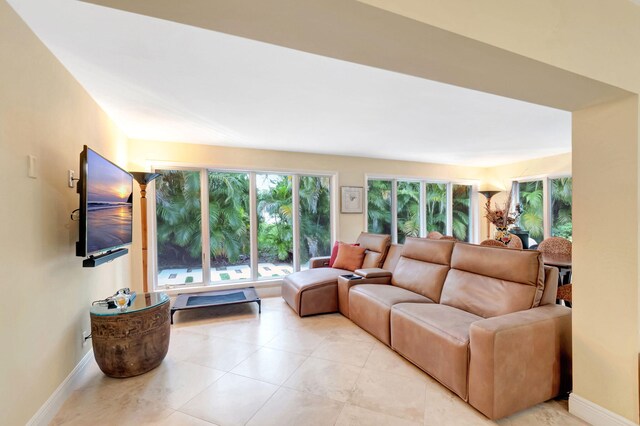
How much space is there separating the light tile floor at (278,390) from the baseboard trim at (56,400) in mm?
45

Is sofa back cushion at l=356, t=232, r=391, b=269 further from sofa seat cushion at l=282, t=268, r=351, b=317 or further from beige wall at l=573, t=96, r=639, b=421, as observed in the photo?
beige wall at l=573, t=96, r=639, b=421

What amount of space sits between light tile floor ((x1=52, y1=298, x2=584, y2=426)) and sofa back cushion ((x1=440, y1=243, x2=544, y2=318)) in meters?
0.67

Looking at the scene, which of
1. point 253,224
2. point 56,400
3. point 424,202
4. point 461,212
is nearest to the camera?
point 56,400

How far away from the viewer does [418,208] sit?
6117mm

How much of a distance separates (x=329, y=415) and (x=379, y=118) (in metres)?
2.80

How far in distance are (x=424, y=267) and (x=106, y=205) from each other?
3053mm

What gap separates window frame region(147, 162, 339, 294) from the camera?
3955 millimetres

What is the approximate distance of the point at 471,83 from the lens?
1.44 metres

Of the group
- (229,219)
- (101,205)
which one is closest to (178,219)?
(229,219)

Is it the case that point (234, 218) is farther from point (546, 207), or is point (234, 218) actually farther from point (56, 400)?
point (546, 207)

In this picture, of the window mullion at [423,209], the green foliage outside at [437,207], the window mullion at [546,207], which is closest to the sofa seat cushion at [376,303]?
the window mullion at [423,209]

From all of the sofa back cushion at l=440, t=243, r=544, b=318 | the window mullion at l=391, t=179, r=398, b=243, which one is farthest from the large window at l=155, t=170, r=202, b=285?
the window mullion at l=391, t=179, r=398, b=243

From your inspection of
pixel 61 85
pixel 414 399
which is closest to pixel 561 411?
pixel 414 399

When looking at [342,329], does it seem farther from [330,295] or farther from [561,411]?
[561,411]
